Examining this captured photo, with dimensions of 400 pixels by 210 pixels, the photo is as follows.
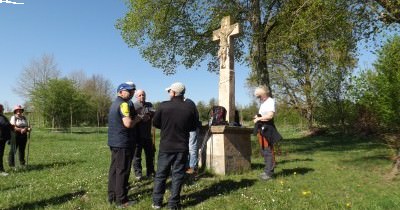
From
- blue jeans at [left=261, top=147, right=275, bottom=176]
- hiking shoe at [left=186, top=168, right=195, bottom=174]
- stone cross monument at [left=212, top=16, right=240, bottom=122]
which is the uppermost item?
stone cross monument at [left=212, top=16, right=240, bottom=122]

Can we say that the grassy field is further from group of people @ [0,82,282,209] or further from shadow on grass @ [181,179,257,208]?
group of people @ [0,82,282,209]

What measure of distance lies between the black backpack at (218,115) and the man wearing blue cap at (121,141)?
308 centimetres

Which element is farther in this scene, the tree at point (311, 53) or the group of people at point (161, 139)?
the tree at point (311, 53)

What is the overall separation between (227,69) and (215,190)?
399cm

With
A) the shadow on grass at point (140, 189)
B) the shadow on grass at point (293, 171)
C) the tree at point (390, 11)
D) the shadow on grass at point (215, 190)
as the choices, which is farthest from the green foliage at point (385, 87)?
the shadow on grass at point (140, 189)

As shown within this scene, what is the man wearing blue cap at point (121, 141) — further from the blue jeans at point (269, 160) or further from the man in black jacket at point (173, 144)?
the blue jeans at point (269, 160)

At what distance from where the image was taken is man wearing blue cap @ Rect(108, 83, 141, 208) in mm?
6871

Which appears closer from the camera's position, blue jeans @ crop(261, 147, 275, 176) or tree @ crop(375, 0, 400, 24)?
blue jeans @ crop(261, 147, 275, 176)

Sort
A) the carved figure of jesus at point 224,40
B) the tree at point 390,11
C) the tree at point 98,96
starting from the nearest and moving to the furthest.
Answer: the carved figure of jesus at point 224,40
the tree at point 390,11
the tree at point 98,96

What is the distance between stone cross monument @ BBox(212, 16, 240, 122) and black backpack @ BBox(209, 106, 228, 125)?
570 mm

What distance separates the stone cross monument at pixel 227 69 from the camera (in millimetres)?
10641

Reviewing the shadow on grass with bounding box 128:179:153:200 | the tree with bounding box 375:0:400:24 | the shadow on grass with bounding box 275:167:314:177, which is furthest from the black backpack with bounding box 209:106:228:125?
the tree with bounding box 375:0:400:24

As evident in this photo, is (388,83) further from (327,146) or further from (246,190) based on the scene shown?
(246,190)

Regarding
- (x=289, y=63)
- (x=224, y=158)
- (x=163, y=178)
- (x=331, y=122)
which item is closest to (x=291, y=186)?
(x=224, y=158)
